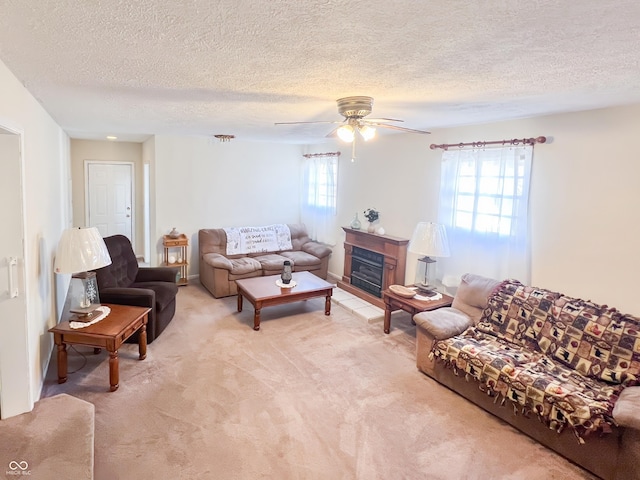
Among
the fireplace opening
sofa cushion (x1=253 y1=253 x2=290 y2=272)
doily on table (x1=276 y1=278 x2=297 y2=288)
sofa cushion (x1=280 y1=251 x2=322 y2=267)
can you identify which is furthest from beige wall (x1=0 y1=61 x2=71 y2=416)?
the fireplace opening

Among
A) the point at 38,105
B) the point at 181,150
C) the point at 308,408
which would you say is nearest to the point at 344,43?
the point at 308,408

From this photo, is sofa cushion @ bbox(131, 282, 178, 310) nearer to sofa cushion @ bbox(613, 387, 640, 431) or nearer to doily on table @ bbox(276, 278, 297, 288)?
doily on table @ bbox(276, 278, 297, 288)

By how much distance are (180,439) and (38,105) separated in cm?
286

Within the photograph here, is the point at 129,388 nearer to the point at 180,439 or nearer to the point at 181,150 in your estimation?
the point at 180,439

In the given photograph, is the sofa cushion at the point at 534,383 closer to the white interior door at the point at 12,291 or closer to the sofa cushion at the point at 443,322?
the sofa cushion at the point at 443,322

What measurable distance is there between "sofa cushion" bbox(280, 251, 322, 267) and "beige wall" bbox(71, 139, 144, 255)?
128 inches

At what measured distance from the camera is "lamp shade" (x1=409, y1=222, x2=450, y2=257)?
3871 mm

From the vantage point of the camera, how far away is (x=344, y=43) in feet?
5.04

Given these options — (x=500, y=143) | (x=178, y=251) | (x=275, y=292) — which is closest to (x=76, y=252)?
(x=275, y=292)

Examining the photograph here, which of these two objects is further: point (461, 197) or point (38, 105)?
point (461, 197)

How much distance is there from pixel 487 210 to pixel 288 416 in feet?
8.85

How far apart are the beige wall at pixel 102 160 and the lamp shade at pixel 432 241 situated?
5.54 meters

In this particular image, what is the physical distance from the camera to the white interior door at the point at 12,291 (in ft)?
Result: 7.30

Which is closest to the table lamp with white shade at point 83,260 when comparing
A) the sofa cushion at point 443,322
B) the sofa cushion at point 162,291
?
the sofa cushion at point 162,291
